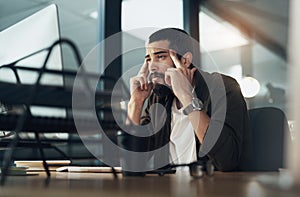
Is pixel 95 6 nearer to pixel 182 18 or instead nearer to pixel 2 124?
pixel 182 18

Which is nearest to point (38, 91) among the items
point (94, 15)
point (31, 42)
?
point (31, 42)

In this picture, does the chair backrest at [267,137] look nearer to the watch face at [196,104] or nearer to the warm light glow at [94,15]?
the watch face at [196,104]

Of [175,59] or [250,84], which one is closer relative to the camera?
[175,59]

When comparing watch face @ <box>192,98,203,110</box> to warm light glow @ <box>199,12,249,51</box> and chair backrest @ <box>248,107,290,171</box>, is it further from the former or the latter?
warm light glow @ <box>199,12,249,51</box>

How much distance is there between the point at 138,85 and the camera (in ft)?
4.94

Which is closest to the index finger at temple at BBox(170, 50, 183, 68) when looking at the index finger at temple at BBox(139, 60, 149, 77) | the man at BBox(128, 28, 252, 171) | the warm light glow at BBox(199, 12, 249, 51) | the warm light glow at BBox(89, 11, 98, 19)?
the man at BBox(128, 28, 252, 171)

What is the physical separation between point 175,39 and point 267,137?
527 mm

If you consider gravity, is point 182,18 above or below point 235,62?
above

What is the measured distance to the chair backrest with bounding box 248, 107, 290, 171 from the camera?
4.64 feet

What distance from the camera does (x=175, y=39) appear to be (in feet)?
5.31

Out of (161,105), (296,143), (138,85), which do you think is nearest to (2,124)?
(296,143)

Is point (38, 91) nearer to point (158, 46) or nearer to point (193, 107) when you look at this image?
point (193, 107)

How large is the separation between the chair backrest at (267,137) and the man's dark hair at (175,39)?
0.38 metres

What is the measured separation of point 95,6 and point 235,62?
1.45 m
